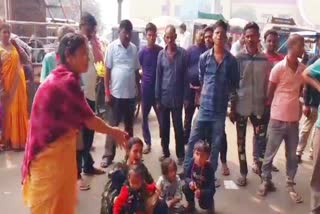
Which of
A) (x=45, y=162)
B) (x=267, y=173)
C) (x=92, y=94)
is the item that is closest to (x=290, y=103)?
(x=267, y=173)

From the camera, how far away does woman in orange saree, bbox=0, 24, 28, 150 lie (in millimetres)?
5348

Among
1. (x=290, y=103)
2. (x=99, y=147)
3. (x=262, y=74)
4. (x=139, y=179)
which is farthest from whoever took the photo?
(x=99, y=147)

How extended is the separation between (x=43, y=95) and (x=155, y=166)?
2775mm

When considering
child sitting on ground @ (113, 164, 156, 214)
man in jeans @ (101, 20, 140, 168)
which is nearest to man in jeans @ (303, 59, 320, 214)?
child sitting on ground @ (113, 164, 156, 214)

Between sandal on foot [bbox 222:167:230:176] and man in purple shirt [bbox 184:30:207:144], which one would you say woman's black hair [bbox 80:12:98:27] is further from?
sandal on foot [bbox 222:167:230:176]

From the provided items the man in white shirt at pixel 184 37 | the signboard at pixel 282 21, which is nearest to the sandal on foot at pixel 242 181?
the man in white shirt at pixel 184 37

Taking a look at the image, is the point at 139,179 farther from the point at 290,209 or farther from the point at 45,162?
the point at 290,209

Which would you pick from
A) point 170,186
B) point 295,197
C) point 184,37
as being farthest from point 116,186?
point 184,37

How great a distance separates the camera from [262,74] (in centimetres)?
429

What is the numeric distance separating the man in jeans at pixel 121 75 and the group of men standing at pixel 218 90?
0.01m

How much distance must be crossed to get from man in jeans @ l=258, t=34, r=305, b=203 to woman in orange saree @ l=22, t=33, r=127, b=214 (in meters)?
1.95

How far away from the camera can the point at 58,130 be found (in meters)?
2.48

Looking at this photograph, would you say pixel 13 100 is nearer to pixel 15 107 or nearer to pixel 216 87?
pixel 15 107

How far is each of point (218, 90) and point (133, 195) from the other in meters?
1.42
